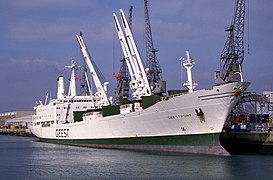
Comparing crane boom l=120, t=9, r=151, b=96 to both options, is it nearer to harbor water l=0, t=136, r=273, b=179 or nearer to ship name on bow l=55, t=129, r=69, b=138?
harbor water l=0, t=136, r=273, b=179

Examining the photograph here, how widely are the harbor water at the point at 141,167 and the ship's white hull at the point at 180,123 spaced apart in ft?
3.98

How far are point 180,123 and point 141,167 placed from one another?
722cm

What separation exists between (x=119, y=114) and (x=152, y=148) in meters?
5.35

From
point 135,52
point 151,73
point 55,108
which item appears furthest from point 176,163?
point 55,108

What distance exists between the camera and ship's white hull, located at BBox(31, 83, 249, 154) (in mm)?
31156

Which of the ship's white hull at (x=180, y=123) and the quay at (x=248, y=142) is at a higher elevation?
the ship's white hull at (x=180, y=123)

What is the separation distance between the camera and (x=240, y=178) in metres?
23.5

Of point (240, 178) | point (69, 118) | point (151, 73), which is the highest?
point (151, 73)

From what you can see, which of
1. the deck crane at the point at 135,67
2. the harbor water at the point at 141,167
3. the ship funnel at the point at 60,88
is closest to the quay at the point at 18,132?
the ship funnel at the point at 60,88

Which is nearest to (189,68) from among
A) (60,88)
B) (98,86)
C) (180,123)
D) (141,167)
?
(180,123)

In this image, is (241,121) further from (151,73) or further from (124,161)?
(124,161)

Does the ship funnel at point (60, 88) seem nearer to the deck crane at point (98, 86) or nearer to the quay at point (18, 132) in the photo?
the deck crane at point (98, 86)

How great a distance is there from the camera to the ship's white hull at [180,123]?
31156mm

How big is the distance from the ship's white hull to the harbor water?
3.98 feet
